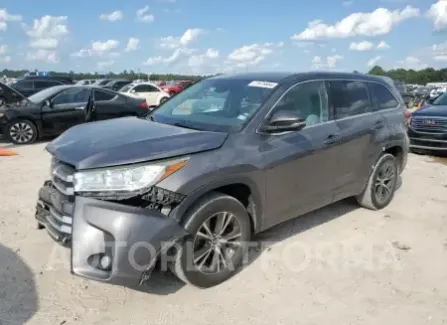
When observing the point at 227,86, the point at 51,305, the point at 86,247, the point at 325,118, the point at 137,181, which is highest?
the point at 227,86

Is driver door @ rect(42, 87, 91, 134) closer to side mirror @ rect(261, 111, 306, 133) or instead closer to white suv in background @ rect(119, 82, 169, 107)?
side mirror @ rect(261, 111, 306, 133)

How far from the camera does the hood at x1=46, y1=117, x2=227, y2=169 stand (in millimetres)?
3002

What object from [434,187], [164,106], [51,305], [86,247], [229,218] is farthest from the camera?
[434,187]

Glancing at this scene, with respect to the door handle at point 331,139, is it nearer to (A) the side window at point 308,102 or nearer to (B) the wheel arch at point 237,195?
(A) the side window at point 308,102

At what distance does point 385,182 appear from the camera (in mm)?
5473

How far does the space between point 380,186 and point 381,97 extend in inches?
44.6

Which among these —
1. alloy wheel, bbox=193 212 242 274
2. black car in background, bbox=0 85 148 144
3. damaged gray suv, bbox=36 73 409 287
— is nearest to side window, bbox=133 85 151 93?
black car in background, bbox=0 85 148 144

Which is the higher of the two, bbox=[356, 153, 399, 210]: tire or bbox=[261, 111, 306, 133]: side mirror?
bbox=[261, 111, 306, 133]: side mirror

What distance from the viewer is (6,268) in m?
3.67

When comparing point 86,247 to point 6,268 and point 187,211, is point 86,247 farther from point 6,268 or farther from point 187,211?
point 6,268

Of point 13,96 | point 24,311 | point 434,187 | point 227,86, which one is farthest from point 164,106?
point 13,96

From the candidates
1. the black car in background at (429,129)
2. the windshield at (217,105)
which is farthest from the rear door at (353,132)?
the black car in background at (429,129)

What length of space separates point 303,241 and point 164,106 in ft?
6.83

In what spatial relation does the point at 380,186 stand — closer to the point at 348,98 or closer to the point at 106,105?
the point at 348,98
